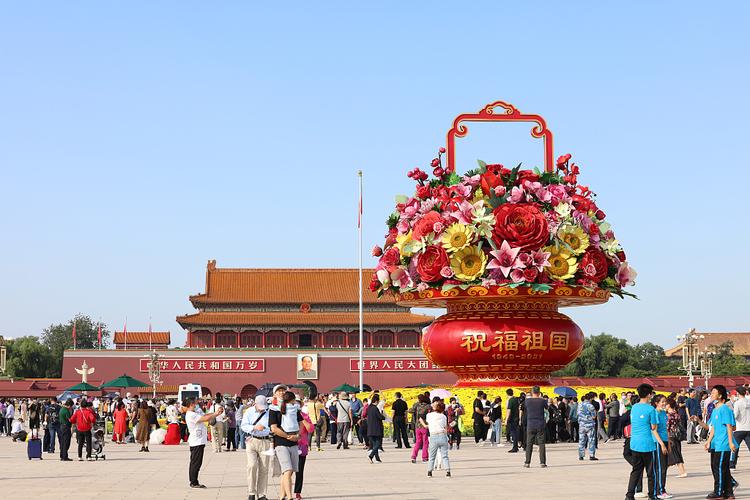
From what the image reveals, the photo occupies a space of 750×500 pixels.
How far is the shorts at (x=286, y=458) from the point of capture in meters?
13.9

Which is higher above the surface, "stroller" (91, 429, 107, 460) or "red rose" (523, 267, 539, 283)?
"red rose" (523, 267, 539, 283)

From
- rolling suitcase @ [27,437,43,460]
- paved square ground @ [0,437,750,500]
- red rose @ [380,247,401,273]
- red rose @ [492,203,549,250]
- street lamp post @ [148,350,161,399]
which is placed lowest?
paved square ground @ [0,437,750,500]

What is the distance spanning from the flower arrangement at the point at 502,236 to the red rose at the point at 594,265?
24 millimetres

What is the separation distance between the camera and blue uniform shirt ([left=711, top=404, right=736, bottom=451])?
45.5 feet

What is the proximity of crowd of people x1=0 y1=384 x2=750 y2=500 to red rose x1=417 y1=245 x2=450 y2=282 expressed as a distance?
3.01 meters

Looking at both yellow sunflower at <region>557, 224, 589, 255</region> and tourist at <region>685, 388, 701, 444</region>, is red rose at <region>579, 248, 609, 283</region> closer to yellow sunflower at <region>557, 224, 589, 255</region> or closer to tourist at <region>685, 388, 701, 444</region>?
yellow sunflower at <region>557, 224, 589, 255</region>

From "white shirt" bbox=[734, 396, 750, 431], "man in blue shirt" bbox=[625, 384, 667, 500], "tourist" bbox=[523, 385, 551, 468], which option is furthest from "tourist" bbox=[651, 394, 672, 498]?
"tourist" bbox=[523, 385, 551, 468]

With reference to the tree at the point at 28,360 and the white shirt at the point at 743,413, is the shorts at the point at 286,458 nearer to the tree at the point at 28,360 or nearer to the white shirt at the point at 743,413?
the white shirt at the point at 743,413

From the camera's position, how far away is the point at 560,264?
27969 mm

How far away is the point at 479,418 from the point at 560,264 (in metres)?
4.19

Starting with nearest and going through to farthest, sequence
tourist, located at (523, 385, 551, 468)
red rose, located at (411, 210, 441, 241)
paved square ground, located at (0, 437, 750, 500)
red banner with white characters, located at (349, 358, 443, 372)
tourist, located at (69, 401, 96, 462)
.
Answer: paved square ground, located at (0, 437, 750, 500), tourist, located at (523, 385, 551, 468), tourist, located at (69, 401, 96, 462), red rose, located at (411, 210, 441, 241), red banner with white characters, located at (349, 358, 443, 372)

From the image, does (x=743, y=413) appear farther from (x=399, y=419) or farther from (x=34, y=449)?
(x=34, y=449)

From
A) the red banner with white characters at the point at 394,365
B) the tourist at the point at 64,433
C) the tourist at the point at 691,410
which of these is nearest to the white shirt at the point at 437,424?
the tourist at the point at 64,433

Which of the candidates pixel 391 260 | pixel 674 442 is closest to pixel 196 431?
pixel 674 442
